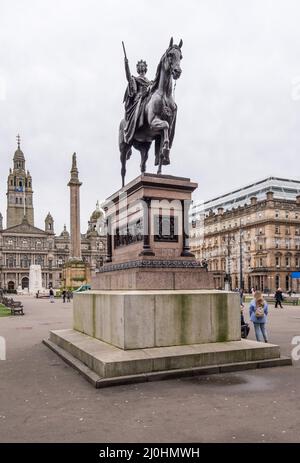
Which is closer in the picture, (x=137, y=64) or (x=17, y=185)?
(x=137, y=64)

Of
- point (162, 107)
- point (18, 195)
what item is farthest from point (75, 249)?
point (18, 195)

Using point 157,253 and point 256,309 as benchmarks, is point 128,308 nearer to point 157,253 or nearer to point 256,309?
point 157,253

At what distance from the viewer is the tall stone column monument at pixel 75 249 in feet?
233

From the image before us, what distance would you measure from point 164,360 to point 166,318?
1.05 meters

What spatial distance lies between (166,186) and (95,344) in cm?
446

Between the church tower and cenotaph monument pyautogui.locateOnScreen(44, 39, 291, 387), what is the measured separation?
163918mm

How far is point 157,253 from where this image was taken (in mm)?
10477

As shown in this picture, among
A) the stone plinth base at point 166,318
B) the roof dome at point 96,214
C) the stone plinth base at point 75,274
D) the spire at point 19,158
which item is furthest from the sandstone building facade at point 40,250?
the stone plinth base at point 166,318

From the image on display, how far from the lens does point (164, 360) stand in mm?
8344

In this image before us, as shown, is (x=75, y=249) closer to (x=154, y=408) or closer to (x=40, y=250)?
(x=154, y=408)

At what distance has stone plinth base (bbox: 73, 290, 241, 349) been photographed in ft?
28.8

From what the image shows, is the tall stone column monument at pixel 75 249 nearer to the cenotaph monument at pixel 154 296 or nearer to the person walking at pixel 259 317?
the cenotaph monument at pixel 154 296

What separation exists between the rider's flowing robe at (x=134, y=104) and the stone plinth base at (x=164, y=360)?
20.6ft
